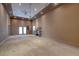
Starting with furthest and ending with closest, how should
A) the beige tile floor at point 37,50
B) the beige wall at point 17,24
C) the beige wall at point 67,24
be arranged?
the beige wall at point 17,24, the beige wall at point 67,24, the beige tile floor at point 37,50

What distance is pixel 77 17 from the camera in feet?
22.8

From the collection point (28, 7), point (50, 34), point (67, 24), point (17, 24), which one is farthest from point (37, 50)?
point (17, 24)

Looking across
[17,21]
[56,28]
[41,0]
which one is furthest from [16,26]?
[41,0]

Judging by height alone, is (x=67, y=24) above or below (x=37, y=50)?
above

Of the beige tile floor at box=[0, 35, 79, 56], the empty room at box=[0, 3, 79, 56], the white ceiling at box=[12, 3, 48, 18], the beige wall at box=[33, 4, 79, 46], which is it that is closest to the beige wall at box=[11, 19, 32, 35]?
the empty room at box=[0, 3, 79, 56]

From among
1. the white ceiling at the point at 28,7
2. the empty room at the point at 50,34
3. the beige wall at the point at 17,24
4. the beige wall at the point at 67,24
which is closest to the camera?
the empty room at the point at 50,34

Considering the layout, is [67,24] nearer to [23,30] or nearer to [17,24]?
[23,30]

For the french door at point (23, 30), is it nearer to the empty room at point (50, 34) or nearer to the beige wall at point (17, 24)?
the empty room at point (50, 34)

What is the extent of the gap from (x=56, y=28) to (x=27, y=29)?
18.9 ft

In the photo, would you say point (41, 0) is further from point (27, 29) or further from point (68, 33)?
point (27, 29)

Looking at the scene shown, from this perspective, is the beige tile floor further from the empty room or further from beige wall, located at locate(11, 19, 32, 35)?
beige wall, located at locate(11, 19, 32, 35)

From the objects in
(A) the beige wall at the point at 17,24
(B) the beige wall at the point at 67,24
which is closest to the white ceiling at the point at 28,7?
(A) the beige wall at the point at 17,24

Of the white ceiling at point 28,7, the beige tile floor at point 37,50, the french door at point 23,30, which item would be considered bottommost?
the beige tile floor at point 37,50

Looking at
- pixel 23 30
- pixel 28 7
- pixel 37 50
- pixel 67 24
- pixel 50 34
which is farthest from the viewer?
pixel 23 30
